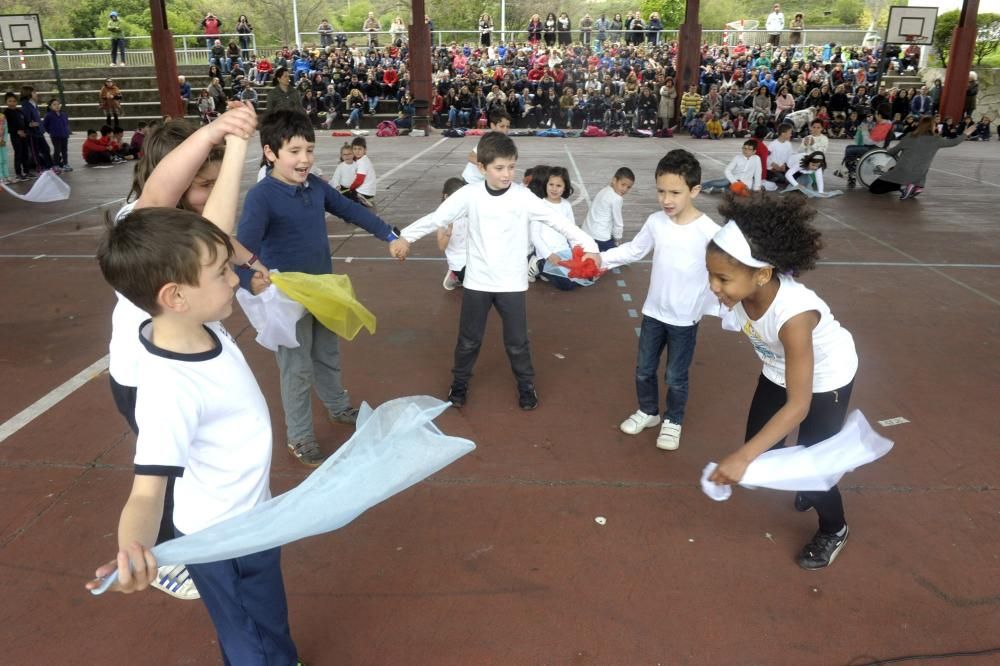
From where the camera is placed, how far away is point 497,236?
12.9 feet

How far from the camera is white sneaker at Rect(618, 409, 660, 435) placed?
391cm

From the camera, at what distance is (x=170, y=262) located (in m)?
1.62

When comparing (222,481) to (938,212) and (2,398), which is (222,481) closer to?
(2,398)

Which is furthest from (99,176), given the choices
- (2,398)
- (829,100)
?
(829,100)

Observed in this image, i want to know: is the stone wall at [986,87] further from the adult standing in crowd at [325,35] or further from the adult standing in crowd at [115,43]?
the adult standing in crowd at [115,43]

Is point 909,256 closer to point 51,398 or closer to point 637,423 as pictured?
point 637,423

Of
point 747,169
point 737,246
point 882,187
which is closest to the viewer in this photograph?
point 737,246

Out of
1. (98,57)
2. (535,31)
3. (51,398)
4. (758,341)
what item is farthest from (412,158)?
(98,57)

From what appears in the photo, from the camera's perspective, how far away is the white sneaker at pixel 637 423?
3.91m

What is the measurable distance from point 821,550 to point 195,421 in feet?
8.07

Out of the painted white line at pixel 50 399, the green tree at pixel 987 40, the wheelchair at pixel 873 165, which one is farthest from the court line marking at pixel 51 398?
the green tree at pixel 987 40

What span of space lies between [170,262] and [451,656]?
1.61 m

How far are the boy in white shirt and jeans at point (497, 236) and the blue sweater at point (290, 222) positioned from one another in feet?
1.35

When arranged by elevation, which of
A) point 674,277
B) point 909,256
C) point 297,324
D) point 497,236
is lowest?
point 909,256
